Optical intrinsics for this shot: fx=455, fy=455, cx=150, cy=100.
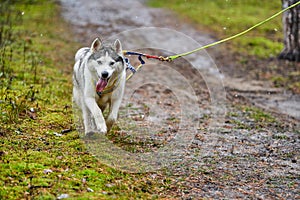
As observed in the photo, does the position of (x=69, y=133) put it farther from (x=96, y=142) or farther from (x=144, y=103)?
(x=144, y=103)

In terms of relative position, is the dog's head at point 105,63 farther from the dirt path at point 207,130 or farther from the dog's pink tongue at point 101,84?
the dirt path at point 207,130

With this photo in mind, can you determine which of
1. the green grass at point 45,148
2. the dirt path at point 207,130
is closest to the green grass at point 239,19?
the dirt path at point 207,130

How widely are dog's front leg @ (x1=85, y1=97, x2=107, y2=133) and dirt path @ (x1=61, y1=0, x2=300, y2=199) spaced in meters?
0.52

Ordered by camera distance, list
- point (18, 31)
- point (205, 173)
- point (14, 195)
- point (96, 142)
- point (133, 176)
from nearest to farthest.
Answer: point (14, 195), point (133, 176), point (205, 173), point (96, 142), point (18, 31)

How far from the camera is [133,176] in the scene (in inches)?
221

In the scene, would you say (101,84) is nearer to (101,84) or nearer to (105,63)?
(101,84)

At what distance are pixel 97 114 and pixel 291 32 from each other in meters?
9.72

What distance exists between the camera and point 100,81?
6078 mm

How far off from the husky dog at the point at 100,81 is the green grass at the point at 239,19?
9787 mm

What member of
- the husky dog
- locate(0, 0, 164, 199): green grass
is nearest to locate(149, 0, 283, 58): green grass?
locate(0, 0, 164, 199): green grass

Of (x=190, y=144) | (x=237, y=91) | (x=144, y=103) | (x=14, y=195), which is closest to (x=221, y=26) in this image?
(x=237, y=91)

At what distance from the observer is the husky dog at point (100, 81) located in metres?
6.06

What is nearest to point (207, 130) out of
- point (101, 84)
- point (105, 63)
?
point (101, 84)

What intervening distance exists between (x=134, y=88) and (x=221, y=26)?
10.1 metres
